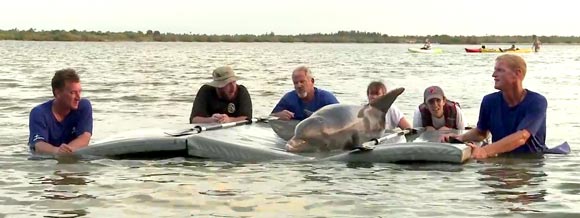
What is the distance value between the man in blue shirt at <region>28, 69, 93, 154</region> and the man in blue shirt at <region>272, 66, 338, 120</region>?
275cm

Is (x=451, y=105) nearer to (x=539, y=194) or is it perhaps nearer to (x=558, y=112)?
(x=539, y=194)

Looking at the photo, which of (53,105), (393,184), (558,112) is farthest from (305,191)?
(558,112)

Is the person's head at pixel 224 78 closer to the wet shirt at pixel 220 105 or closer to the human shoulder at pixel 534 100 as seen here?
the wet shirt at pixel 220 105

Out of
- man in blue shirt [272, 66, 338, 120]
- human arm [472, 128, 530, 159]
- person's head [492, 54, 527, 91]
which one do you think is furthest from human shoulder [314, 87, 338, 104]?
person's head [492, 54, 527, 91]

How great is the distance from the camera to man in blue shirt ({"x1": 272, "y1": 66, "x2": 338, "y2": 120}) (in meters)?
11.7

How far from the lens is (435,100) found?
11.2 meters

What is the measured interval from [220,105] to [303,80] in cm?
132

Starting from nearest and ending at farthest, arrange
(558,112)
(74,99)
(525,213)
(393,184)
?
(525,213) < (393,184) < (74,99) < (558,112)

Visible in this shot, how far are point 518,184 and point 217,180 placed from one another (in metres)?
2.80

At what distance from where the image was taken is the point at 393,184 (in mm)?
8750

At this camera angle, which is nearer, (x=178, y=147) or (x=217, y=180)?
(x=217, y=180)

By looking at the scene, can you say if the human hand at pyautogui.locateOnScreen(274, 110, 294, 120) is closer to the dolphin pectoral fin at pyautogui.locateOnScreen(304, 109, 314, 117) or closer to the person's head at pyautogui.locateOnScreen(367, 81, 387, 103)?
the dolphin pectoral fin at pyautogui.locateOnScreen(304, 109, 314, 117)

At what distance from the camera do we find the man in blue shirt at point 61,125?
9914mm

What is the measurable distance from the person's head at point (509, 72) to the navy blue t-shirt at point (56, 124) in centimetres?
425
